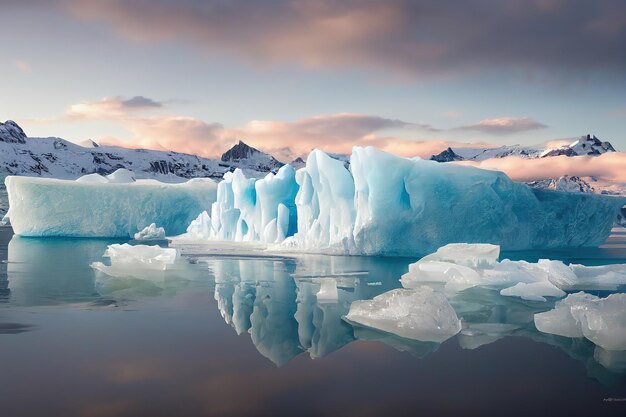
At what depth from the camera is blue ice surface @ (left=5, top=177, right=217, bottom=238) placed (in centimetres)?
2459

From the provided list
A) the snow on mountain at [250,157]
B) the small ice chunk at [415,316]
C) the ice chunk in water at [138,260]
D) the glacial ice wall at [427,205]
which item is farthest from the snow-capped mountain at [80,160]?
the small ice chunk at [415,316]

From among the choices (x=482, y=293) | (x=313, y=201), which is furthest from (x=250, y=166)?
(x=482, y=293)

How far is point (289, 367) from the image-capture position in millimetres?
4684

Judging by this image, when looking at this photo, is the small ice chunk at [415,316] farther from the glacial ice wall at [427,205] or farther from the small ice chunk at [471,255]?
the glacial ice wall at [427,205]

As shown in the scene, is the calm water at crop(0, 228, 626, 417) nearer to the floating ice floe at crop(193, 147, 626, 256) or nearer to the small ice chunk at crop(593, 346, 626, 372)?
the small ice chunk at crop(593, 346, 626, 372)

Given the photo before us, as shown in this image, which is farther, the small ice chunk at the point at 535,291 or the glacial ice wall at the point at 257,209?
the glacial ice wall at the point at 257,209

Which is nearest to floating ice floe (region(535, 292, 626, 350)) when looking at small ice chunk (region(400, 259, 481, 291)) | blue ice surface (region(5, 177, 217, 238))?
small ice chunk (region(400, 259, 481, 291))

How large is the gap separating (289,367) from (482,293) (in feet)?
16.0

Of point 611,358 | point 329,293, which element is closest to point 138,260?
point 329,293

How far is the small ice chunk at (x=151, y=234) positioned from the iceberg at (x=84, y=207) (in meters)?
1.65

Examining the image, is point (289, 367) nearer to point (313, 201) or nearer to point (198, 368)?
point (198, 368)

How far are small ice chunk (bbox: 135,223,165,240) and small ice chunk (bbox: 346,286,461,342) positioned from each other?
751 inches

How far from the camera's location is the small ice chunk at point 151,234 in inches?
938

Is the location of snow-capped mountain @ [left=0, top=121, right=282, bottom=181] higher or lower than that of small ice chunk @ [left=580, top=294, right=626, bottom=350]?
higher
